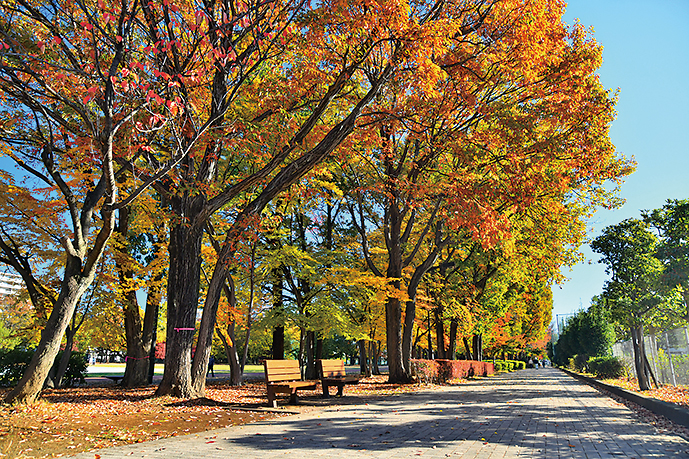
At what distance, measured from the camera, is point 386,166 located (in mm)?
17438

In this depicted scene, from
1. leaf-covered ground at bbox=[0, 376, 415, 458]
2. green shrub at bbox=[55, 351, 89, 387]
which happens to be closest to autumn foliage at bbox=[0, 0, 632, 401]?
leaf-covered ground at bbox=[0, 376, 415, 458]

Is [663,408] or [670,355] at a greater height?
[670,355]

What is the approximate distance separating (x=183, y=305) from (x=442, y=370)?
1518 centimetres

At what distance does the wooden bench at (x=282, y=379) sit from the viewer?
396 inches

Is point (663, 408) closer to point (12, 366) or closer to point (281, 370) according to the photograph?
point (281, 370)

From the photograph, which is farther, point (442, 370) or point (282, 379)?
point (442, 370)

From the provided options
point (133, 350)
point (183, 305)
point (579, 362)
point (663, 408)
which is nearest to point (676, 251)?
point (663, 408)

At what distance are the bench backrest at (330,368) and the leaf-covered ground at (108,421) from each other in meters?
1.67

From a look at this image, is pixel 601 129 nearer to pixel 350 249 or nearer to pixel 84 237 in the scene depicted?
pixel 350 249

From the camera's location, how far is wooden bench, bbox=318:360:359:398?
40.8 ft

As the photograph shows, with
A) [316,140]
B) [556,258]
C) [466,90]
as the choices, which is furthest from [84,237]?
[556,258]

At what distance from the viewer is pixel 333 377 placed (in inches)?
510

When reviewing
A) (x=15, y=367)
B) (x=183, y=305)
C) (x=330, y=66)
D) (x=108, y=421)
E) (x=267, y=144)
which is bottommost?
(x=108, y=421)

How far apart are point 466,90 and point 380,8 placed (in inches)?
210
